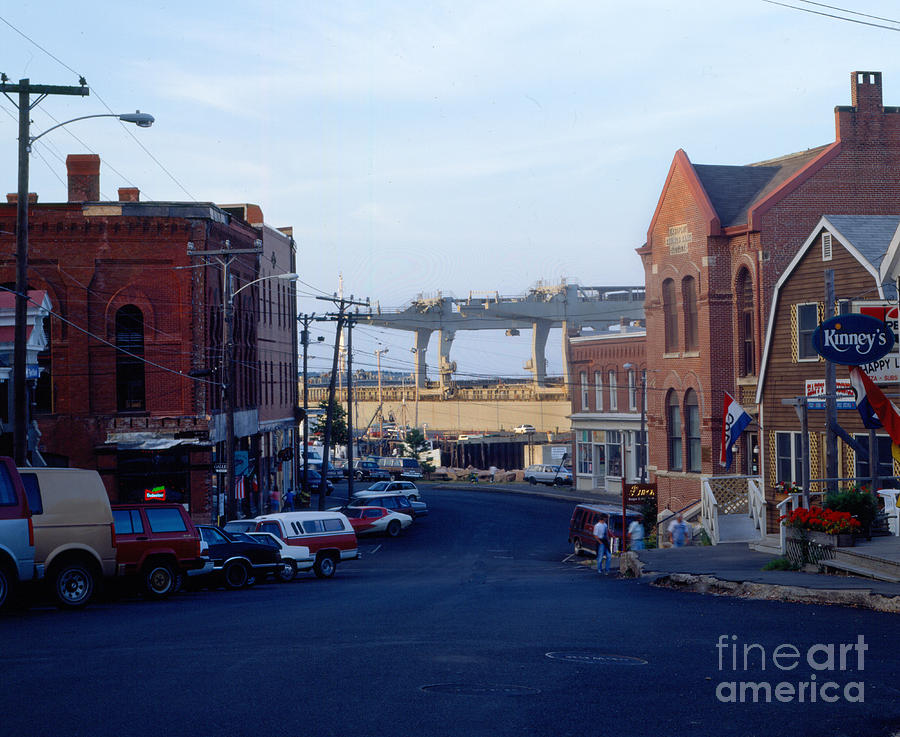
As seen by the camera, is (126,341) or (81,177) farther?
(81,177)

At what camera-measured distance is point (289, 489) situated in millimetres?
64500

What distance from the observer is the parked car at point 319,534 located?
2838 cm

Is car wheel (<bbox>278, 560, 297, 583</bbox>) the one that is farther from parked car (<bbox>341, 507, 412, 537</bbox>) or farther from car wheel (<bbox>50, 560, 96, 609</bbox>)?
parked car (<bbox>341, 507, 412, 537</bbox>)

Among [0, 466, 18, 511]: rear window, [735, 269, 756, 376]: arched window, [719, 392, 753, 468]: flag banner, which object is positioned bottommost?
[0, 466, 18, 511]: rear window

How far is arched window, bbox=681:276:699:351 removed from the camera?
39.6 meters

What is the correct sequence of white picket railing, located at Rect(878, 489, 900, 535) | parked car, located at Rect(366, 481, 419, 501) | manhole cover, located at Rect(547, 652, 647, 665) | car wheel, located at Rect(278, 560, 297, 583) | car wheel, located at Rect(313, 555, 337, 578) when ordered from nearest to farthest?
manhole cover, located at Rect(547, 652, 647, 665), white picket railing, located at Rect(878, 489, 900, 535), car wheel, located at Rect(278, 560, 297, 583), car wheel, located at Rect(313, 555, 337, 578), parked car, located at Rect(366, 481, 419, 501)

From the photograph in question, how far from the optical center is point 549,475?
7375 cm

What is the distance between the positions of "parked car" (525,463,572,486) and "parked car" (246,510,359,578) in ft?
144

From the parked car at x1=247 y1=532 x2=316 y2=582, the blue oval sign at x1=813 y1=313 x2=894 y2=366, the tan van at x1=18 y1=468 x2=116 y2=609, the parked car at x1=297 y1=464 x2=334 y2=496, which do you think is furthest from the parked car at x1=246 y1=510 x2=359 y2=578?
the parked car at x1=297 y1=464 x2=334 y2=496

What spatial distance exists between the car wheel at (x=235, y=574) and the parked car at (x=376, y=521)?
22639 mm

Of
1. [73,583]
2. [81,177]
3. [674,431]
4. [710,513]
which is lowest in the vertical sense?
[710,513]

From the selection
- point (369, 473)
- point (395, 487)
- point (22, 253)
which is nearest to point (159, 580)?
point (22, 253)

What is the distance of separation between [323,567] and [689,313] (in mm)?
18022

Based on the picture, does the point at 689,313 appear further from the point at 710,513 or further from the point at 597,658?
the point at 597,658
